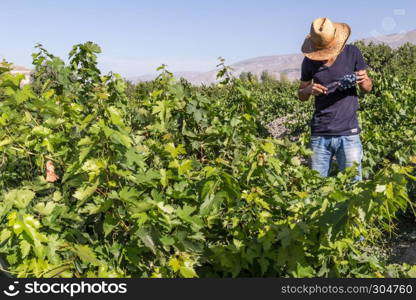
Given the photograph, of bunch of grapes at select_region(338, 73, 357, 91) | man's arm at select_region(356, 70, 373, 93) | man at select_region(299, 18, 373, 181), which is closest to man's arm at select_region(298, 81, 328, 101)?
man at select_region(299, 18, 373, 181)

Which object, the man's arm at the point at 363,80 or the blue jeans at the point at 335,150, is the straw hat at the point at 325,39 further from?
the blue jeans at the point at 335,150

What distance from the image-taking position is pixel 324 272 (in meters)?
2.00

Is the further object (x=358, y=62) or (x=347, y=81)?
(x=358, y=62)

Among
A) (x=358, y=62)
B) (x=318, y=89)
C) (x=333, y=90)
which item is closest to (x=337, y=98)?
(x=333, y=90)

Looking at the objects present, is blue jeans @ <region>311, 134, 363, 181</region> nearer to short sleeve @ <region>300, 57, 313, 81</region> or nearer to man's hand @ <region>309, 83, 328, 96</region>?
man's hand @ <region>309, 83, 328, 96</region>

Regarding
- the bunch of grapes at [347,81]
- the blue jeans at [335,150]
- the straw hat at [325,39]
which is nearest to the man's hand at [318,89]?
the bunch of grapes at [347,81]

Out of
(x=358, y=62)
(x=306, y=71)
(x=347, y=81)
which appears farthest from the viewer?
(x=306, y=71)

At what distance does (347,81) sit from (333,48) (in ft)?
0.93

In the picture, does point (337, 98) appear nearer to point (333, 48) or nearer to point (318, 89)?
point (318, 89)

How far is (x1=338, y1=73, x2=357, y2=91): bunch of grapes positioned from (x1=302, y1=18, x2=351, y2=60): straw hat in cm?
20

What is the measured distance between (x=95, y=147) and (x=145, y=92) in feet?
6.54

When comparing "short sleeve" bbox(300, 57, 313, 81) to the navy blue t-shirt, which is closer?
the navy blue t-shirt

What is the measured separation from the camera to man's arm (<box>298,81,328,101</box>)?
3.15 meters

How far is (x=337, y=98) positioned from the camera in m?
3.25
